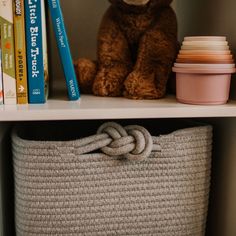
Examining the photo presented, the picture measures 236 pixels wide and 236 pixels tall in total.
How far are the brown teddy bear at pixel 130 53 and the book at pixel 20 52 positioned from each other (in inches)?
6.2

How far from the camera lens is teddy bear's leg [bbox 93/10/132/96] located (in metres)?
A: 0.77

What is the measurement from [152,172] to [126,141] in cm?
10

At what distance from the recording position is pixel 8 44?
67 cm

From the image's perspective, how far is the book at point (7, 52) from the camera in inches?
26.0

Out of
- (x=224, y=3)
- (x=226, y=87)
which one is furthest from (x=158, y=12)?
(x=226, y=87)

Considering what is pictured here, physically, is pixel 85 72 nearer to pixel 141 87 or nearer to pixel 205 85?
pixel 141 87

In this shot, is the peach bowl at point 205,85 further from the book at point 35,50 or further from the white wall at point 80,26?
the white wall at point 80,26

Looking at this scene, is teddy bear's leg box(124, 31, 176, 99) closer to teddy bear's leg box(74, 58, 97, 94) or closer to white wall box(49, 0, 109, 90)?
teddy bear's leg box(74, 58, 97, 94)

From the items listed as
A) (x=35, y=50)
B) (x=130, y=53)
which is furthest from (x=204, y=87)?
(x=35, y=50)

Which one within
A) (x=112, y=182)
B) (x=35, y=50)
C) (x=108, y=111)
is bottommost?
(x=112, y=182)

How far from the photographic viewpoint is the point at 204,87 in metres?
0.67

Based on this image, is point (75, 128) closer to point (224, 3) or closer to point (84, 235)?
point (84, 235)

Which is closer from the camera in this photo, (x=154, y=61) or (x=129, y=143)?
(x=129, y=143)

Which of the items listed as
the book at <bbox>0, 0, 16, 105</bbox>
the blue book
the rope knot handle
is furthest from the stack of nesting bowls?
the book at <bbox>0, 0, 16, 105</bbox>
